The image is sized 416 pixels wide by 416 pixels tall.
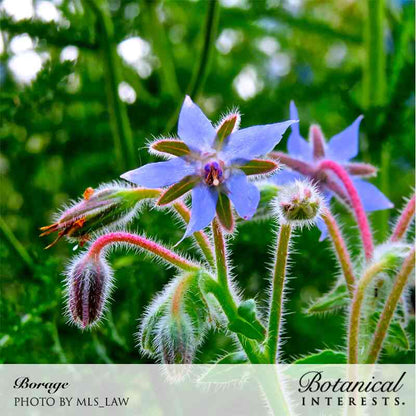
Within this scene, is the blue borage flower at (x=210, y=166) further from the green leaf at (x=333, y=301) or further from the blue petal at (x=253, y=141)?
the green leaf at (x=333, y=301)

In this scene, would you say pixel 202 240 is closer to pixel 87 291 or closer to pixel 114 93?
pixel 87 291

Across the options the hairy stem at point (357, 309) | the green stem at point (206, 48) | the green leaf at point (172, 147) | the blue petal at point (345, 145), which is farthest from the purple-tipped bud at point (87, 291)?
the green stem at point (206, 48)

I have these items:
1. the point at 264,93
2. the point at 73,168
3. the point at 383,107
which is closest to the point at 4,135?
the point at 73,168

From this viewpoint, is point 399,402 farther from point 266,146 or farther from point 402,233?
point 266,146

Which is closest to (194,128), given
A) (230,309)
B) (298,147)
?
(230,309)

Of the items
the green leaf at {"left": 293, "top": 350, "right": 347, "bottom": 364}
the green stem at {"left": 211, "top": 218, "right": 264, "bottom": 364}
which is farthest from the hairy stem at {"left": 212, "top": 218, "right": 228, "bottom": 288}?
the green leaf at {"left": 293, "top": 350, "right": 347, "bottom": 364}

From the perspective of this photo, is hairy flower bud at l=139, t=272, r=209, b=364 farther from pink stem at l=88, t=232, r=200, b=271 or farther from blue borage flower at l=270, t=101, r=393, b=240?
blue borage flower at l=270, t=101, r=393, b=240
